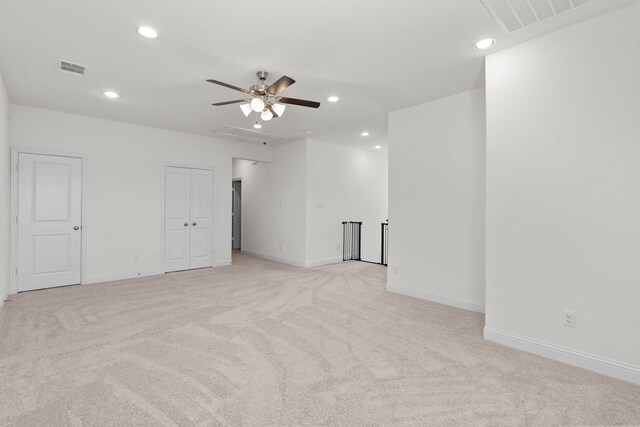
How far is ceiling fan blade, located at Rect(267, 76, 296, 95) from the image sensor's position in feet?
9.79

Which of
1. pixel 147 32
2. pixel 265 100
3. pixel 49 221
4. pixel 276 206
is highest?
pixel 147 32

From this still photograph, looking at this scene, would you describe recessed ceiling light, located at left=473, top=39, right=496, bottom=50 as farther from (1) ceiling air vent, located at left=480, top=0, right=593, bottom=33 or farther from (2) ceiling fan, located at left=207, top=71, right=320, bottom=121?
(2) ceiling fan, located at left=207, top=71, right=320, bottom=121

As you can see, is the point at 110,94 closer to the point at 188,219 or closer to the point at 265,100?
the point at 265,100

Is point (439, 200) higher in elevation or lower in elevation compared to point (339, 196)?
lower

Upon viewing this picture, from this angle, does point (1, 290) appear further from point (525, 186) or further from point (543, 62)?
point (543, 62)

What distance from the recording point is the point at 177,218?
6.34 metres

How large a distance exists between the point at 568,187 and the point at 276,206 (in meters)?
5.88

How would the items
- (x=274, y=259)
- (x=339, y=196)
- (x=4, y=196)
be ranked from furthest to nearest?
(x=274, y=259), (x=339, y=196), (x=4, y=196)

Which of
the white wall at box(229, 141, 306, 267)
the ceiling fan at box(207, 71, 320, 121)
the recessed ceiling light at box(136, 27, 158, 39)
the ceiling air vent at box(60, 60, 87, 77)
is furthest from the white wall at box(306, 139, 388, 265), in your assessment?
the recessed ceiling light at box(136, 27, 158, 39)

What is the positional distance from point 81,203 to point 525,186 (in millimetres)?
6333

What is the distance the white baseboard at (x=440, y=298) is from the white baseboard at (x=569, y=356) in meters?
0.91

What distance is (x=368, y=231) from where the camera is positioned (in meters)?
8.23

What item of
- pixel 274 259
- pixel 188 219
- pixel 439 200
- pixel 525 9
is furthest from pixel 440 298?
pixel 188 219

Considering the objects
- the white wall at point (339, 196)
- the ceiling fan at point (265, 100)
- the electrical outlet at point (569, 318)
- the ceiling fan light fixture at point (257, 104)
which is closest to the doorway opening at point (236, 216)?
the white wall at point (339, 196)
